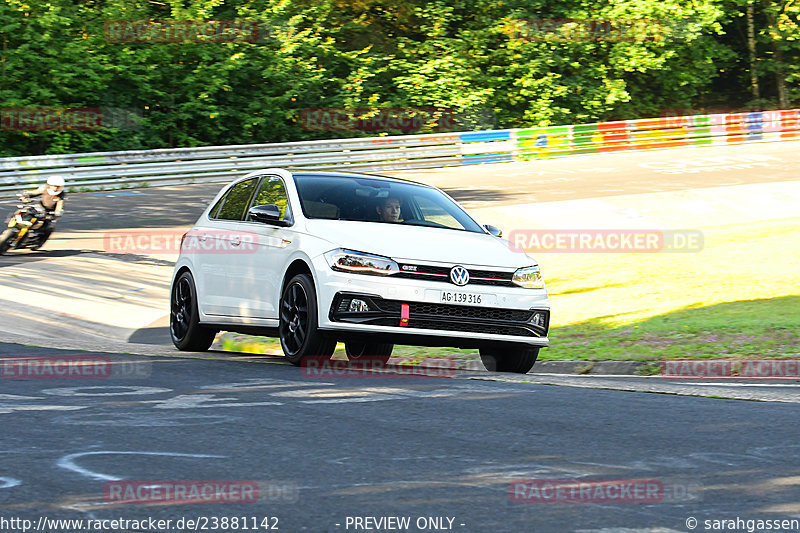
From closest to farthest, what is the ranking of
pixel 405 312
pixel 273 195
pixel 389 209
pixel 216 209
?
pixel 405 312 < pixel 389 209 < pixel 273 195 < pixel 216 209

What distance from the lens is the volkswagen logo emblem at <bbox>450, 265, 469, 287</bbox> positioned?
988 cm

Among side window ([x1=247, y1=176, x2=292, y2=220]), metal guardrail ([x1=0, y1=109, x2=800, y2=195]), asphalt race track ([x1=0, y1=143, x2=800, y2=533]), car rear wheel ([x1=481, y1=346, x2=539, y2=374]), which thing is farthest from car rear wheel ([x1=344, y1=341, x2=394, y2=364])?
metal guardrail ([x1=0, y1=109, x2=800, y2=195])

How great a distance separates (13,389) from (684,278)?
12713mm

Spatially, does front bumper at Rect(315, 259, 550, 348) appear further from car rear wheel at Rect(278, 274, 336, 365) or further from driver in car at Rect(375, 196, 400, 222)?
driver in car at Rect(375, 196, 400, 222)

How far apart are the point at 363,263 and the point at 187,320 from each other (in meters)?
3.07

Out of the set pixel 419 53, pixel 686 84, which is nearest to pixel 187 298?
pixel 419 53

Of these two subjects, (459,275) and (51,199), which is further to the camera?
(51,199)

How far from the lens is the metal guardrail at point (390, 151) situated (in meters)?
33.2

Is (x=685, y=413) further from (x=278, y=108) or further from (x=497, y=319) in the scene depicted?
(x=278, y=108)

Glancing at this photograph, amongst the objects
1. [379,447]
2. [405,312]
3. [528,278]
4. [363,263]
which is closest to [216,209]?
[363,263]

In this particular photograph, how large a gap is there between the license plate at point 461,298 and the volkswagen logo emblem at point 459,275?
0.27 feet

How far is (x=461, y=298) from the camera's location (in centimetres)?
988

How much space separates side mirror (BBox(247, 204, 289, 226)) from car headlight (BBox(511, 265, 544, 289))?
207 centimetres

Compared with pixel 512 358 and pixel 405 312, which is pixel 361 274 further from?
pixel 512 358
